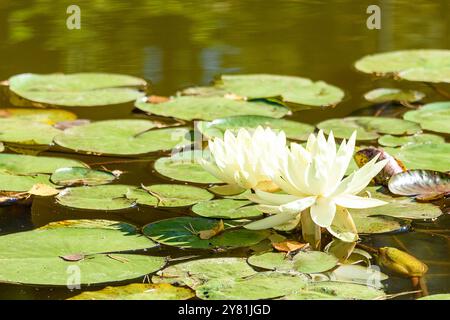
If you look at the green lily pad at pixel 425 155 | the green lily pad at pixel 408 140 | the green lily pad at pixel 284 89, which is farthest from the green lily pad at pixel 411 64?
the green lily pad at pixel 425 155

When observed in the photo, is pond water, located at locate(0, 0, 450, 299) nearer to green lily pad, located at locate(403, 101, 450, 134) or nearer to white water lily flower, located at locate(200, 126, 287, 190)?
green lily pad, located at locate(403, 101, 450, 134)

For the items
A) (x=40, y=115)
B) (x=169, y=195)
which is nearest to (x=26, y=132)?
(x=40, y=115)

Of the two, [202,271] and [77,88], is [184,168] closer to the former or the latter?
[202,271]

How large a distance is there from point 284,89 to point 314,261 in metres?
1.78

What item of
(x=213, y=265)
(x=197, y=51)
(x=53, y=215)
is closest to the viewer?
(x=213, y=265)

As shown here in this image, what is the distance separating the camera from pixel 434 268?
2311 mm

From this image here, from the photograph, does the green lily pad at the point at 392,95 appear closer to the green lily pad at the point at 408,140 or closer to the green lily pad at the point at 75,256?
the green lily pad at the point at 408,140

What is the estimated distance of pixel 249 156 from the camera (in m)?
2.53

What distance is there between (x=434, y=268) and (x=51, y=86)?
2.27 m

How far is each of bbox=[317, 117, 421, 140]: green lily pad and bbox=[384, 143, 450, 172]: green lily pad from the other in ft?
0.57

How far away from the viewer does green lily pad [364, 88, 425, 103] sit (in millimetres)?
3887
